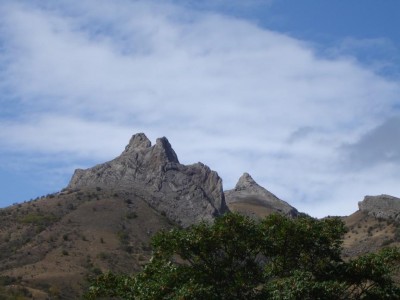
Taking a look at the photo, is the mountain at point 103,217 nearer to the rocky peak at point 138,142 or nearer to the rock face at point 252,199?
the rocky peak at point 138,142

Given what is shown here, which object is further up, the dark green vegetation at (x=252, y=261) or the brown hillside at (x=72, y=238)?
the brown hillside at (x=72, y=238)

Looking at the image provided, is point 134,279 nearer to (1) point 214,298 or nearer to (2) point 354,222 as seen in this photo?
(1) point 214,298

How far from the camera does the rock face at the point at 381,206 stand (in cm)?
8956

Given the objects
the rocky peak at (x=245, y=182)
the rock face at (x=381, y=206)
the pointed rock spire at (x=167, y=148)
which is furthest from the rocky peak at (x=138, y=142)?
the rock face at (x=381, y=206)

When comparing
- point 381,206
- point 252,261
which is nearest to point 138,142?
point 381,206

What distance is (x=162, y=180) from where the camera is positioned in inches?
3802

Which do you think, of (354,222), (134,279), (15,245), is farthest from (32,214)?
(134,279)

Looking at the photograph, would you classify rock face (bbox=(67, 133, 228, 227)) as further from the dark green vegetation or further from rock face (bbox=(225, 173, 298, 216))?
the dark green vegetation

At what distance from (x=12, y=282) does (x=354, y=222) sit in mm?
49201

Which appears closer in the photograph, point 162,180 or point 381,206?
point 381,206

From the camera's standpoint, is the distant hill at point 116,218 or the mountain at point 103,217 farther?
the distant hill at point 116,218

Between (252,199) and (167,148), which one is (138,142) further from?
(252,199)

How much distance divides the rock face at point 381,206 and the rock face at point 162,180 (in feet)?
63.2

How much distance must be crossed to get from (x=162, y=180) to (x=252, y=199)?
23548mm
